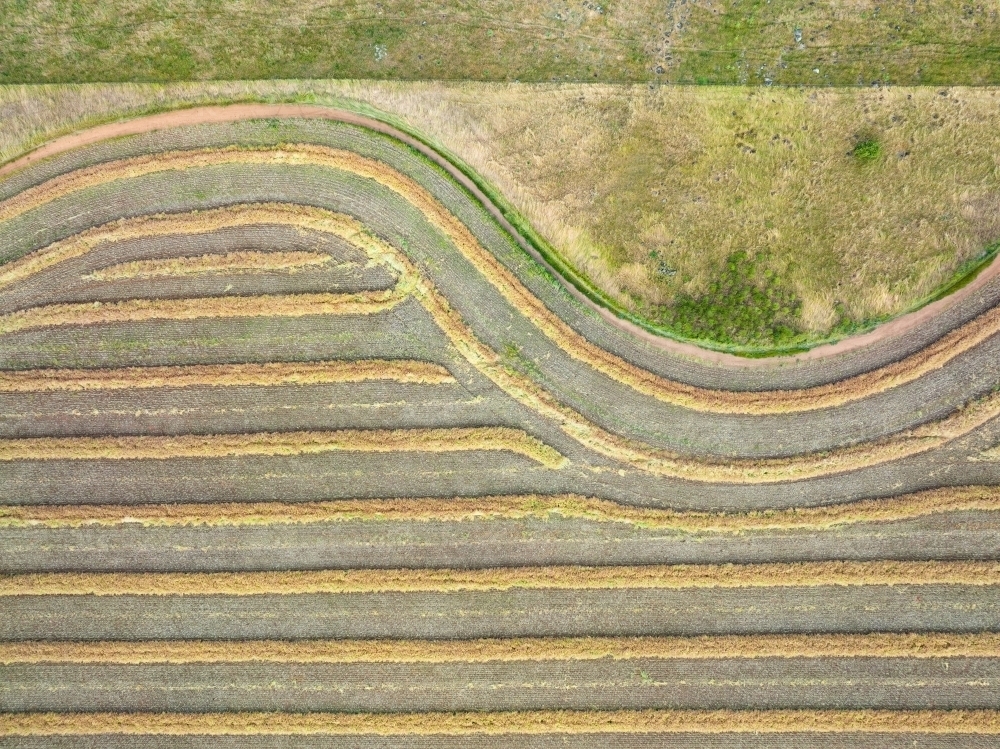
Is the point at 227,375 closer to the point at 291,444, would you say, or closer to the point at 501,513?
the point at 291,444

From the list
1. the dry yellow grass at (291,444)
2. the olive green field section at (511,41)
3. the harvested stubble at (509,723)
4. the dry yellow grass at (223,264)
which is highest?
the olive green field section at (511,41)

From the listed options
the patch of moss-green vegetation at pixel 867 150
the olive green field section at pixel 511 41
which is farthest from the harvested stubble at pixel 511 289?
the patch of moss-green vegetation at pixel 867 150

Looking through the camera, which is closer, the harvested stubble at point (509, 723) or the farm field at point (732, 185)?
the farm field at point (732, 185)

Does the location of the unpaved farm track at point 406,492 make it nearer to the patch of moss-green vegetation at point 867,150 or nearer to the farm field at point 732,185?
the farm field at point 732,185

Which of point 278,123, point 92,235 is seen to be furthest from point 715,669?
point 92,235

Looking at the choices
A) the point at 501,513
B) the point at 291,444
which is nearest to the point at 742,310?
the point at 501,513

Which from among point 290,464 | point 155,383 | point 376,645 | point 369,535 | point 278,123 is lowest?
point 376,645

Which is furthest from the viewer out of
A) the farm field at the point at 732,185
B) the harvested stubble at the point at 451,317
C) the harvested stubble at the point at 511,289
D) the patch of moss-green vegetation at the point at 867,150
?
the harvested stubble at the point at 451,317

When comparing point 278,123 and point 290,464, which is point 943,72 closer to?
point 278,123
